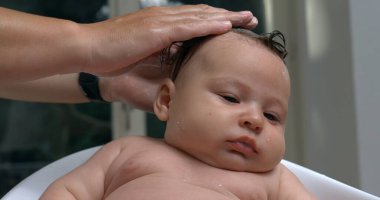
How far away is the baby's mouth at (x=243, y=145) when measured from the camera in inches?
26.1

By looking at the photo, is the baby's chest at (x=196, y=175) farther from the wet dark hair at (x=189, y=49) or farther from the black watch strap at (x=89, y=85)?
the black watch strap at (x=89, y=85)

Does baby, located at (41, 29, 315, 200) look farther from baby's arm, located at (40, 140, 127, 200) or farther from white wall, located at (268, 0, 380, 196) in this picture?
white wall, located at (268, 0, 380, 196)

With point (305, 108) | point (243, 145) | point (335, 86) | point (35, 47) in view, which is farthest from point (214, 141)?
point (305, 108)

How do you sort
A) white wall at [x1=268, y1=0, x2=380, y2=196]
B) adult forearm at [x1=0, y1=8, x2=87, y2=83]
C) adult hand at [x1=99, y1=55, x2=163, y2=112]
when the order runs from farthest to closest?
white wall at [x1=268, y1=0, x2=380, y2=196]
adult hand at [x1=99, y1=55, x2=163, y2=112]
adult forearm at [x1=0, y1=8, x2=87, y2=83]

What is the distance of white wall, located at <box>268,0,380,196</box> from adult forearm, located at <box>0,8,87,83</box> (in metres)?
0.75

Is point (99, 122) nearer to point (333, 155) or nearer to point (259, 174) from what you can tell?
point (333, 155)

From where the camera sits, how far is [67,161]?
84cm

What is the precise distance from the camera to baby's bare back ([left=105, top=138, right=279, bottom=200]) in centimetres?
64

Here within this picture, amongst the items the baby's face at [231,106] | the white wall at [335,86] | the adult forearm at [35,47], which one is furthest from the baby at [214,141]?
the white wall at [335,86]

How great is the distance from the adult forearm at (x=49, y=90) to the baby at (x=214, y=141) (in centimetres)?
22

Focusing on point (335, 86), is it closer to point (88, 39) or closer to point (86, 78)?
point (86, 78)

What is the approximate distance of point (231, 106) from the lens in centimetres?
68

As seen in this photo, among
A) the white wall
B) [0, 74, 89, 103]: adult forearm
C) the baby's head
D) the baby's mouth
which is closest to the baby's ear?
the baby's head

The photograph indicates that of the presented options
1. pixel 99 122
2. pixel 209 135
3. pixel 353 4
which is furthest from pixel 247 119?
pixel 99 122
